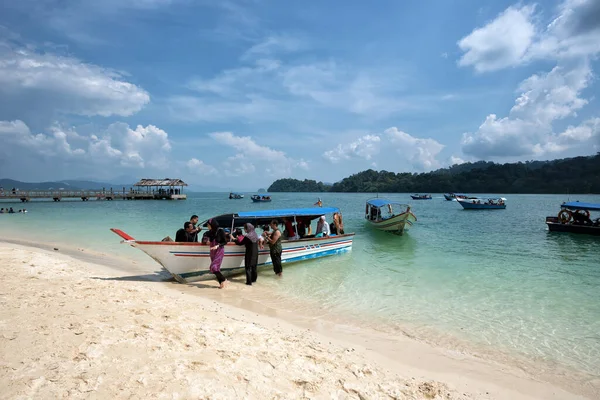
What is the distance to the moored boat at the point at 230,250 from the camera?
982 cm

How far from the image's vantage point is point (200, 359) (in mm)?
4617

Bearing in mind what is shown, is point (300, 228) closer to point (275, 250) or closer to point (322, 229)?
point (322, 229)

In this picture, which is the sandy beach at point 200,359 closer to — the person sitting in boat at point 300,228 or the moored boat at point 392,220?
the person sitting in boat at point 300,228

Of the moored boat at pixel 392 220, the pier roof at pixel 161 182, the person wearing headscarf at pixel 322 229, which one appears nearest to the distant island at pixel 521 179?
the pier roof at pixel 161 182

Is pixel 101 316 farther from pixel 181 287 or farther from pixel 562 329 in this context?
pixel 562 329

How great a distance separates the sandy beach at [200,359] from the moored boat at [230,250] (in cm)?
228

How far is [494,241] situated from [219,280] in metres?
19.0

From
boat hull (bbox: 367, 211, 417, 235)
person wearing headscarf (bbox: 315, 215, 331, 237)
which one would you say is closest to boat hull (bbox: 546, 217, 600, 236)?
boat hull (bbox: 367, 211, 417, 235)

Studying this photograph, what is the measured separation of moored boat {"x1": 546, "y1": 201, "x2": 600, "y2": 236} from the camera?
2398 centimetres

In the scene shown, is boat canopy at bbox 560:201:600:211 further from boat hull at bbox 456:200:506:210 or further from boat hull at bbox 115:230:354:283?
boat hull at bbox 456:200:506:210

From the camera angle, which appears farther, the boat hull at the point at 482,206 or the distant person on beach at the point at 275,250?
the boat hull at the point at 482,206

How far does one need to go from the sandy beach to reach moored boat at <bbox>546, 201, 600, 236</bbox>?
2505cm

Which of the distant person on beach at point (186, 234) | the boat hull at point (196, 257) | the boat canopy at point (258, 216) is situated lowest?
the boat hull at point (196, 257)

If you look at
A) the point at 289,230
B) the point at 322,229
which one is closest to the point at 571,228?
the point at 322,229
